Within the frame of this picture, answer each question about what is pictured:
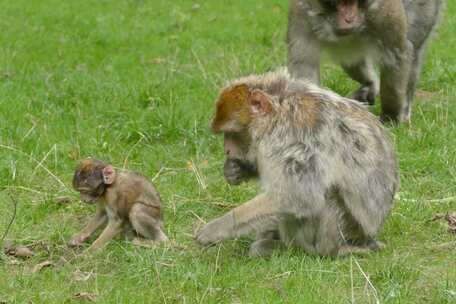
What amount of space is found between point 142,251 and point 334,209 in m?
1.09

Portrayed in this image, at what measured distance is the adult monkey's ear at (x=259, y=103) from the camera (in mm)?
5398

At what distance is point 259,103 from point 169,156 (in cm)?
228

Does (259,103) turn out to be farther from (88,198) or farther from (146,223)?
(88,198)

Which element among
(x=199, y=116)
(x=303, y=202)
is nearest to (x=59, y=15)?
(x=199, y=116)


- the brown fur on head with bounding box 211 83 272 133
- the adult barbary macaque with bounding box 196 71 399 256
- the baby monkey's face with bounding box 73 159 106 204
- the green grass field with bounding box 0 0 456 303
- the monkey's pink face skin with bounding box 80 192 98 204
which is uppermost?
the brown fur on head with bounding box 211 83 272 133

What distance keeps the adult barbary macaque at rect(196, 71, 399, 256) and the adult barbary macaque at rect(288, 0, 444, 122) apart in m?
2.22

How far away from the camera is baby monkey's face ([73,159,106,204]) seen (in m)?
5.97

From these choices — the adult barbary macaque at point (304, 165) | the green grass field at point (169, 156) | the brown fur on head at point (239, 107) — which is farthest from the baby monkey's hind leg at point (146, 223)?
the brown fur on head at point (239, 107)

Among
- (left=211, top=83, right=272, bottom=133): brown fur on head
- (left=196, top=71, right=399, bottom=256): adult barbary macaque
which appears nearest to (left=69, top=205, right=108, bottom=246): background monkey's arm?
(left=196, top=71, right=399, bottom=256): adult barbary macaque

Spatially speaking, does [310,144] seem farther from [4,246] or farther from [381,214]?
[4,246]

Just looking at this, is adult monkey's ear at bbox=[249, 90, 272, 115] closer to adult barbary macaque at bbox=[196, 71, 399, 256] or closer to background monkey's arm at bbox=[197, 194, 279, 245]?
adult barbary macaque at bbox=[196, 71, 399, 256]

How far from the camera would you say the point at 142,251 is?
5.55m

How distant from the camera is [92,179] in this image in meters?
5.97

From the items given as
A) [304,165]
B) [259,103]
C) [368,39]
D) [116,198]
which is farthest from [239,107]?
[368,39]
